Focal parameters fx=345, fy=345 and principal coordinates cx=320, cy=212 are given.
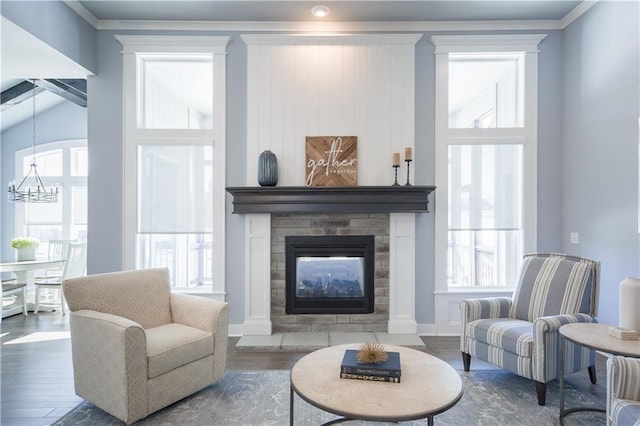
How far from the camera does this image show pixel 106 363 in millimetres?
2084

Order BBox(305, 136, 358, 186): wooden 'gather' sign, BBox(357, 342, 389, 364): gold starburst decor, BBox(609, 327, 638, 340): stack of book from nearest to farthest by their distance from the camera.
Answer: BBox(357, 342, 389, 364): gold starburst decor < BBox(609, 327, 638, 340): stack of book < BBox(305, 136, 358, 186): wooden 'gather' sign

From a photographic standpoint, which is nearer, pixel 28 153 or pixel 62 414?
pixel 62 414

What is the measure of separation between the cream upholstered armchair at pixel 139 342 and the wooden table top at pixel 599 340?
88.6 inches

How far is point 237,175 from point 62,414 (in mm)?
2370

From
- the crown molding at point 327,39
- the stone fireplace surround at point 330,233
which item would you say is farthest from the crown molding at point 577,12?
the stone fireplace surround at point 330,233

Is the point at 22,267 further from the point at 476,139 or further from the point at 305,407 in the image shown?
the point at 476,139

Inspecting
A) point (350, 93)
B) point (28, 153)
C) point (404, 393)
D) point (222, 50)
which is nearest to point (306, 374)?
point (404, 393)

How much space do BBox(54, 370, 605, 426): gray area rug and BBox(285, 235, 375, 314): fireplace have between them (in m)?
1.09

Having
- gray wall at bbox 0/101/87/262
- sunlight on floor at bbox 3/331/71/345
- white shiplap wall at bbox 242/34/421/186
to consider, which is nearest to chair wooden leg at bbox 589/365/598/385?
white shiplap wall at bbox 242/34/421/186

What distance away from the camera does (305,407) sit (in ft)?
7.44

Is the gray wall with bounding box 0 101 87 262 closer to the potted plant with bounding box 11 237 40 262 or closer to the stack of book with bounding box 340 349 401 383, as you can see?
the potted plant with bounding box 11 237 40 262

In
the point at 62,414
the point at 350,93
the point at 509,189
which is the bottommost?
the point at 62,414

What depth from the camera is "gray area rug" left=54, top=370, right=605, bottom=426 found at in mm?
2133

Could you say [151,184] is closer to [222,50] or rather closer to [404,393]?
[222,50]
